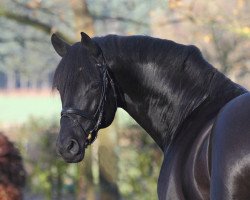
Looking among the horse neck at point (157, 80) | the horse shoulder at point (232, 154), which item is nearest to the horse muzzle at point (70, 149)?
the horse neck at point (157, 80)

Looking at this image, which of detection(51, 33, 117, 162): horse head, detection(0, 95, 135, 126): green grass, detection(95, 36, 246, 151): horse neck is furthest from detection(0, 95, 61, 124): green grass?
detection(51, 33, 117, 162): horse head

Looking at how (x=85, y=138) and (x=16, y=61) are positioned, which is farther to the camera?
(x=16, y=61)

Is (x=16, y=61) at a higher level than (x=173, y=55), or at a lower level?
higher

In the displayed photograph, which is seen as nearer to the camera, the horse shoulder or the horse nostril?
the horse shoulder

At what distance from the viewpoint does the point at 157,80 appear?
397 centimetres

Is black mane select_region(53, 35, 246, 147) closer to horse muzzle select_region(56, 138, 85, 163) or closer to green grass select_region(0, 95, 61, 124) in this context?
horse muzzle select_region(56, 138, 85, 163)

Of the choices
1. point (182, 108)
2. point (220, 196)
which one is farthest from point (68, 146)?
point (220, 196)

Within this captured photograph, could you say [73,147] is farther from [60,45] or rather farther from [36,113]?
[36,113]

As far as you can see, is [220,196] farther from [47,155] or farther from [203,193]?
[47,155]

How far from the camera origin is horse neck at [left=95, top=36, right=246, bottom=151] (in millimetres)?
3883

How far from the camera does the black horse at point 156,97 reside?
11.4 feet

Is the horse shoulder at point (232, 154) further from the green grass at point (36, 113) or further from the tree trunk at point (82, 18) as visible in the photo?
the tree trunk at point (82, 18)

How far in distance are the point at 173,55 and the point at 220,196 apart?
1098 mm

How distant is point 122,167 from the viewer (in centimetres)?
963
